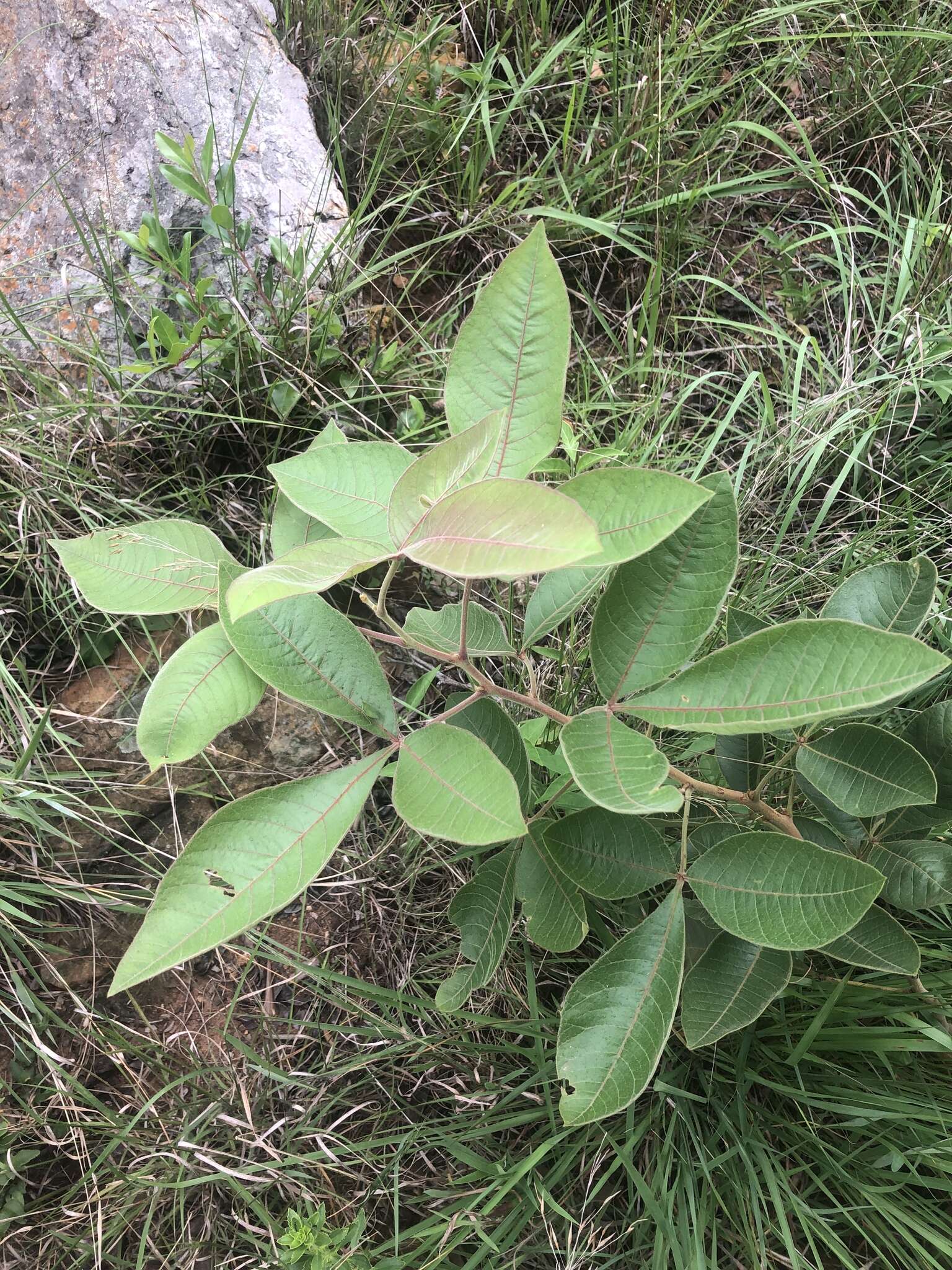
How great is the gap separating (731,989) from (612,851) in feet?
0.72

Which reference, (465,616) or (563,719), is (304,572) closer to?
(465,616)

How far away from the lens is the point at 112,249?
1.66 m

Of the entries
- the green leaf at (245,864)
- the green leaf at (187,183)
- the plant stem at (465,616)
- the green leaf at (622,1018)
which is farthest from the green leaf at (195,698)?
the green leaf at (187,183)

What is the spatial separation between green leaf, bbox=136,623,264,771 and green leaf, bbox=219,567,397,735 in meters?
0.04

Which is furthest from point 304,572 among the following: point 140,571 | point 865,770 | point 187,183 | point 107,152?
point 107,152

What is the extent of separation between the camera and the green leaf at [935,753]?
3.57ft

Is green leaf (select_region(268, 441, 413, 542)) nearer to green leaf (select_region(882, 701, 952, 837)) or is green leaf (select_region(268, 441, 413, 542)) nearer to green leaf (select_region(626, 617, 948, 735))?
green leaf (select_region(626, 617, 948, 735))

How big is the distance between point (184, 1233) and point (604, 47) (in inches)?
105

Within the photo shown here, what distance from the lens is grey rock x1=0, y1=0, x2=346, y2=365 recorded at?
1.67 m

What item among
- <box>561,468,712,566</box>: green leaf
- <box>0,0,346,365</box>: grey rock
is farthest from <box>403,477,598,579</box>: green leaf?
<box>0,0,346,365</box>: grey rock

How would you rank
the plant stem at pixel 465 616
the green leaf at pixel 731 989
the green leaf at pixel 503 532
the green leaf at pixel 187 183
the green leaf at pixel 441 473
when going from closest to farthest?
1. the green leaf at pixel 503 532
2. the green leaf at pixel 441 473
3. the plant stem at pixel 465 616
4. the green leaf at pixel 731 989
5. the green leaf at pixel 187 183

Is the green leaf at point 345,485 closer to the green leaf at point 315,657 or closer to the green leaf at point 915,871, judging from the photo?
the green leaf at point 315,657

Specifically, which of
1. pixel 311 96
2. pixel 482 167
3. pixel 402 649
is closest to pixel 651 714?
pixel 402 649

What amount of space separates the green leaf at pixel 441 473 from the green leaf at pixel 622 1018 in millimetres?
577
